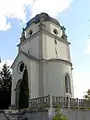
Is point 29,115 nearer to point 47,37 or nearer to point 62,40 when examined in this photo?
point 47,37

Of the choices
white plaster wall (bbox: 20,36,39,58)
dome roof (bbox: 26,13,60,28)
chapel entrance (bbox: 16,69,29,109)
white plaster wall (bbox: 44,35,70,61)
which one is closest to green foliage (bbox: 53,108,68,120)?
chapel entrance (bbox: 16,69,29,109)

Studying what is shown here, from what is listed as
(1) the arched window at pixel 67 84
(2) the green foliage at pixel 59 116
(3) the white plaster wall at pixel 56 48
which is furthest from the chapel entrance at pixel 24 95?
(2) the green foliage at pixel 59 116

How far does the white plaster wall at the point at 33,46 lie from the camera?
26062mm

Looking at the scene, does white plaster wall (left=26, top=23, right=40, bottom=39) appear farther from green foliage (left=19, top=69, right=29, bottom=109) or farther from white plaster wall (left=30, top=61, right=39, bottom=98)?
green foliage (left=19, top=69, right=29, bottom=109)

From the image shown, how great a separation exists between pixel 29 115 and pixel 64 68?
11.2 m

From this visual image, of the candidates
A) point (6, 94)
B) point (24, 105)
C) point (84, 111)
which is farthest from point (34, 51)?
point (84, 111)

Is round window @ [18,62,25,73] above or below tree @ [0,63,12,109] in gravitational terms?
above

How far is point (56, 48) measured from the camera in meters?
27.2

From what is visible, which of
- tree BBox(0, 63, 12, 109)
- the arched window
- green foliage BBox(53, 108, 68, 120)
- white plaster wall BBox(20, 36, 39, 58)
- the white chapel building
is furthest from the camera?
tree BBox(0, 63, 12, 109)

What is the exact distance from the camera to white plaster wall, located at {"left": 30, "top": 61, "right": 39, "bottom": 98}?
22828 millimetres

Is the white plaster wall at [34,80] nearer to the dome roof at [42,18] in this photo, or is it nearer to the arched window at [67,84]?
the arched window at [67,84]

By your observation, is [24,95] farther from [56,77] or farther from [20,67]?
[20,67]

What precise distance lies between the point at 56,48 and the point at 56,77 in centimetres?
520

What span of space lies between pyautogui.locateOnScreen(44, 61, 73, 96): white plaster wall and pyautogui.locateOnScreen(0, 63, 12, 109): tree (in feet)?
40.7
